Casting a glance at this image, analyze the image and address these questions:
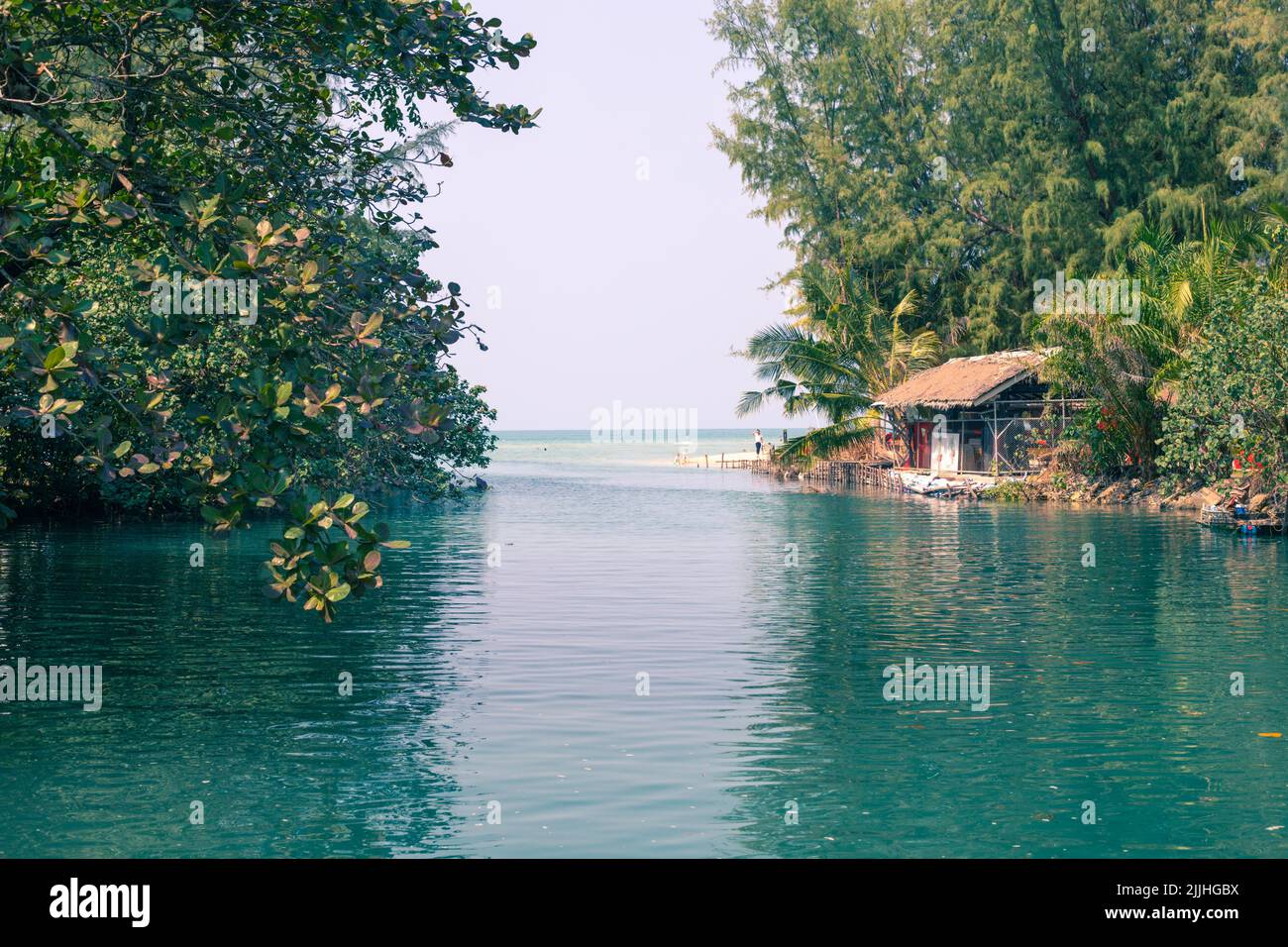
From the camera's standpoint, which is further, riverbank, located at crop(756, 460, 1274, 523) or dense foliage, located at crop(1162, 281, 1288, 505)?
riverbank, located at crop(756, 460, 1274, 523)

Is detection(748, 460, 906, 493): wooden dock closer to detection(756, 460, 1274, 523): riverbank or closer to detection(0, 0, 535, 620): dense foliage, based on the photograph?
detection(756, 460, 1274, 523): riverbank

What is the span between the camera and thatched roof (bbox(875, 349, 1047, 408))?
4881cm

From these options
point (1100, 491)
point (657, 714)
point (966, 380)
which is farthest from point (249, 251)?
point (966, 380)

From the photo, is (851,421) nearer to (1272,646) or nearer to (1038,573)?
(1038,573)

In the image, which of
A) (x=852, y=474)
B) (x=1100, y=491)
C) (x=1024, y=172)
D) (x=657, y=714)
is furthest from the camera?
(x=852, y=474)

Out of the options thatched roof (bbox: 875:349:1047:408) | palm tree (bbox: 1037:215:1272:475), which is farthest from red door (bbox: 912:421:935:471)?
palm tree (bbox: 1037:215:1272:475)

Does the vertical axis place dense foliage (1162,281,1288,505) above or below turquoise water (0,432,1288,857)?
above

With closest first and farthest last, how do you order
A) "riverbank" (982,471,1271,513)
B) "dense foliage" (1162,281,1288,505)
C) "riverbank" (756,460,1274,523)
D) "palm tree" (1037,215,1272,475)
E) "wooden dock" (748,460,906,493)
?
"dense foliage" (1162,281,1288,505) < "riverbank" (756,460,1274,523) < "palm tree" (1037,215,1272,475) < "riverbank" (982,471,1271,513) < "wooden dock" (748,460,906,493)

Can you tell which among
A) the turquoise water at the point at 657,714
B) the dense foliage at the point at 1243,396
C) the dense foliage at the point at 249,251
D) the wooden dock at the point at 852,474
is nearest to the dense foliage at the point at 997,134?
the wooden dock at the point at 852,474

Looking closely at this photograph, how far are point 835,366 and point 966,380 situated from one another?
916 centimetres

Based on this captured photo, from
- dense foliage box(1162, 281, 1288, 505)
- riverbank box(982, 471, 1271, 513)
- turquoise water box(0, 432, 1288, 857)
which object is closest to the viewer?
turquoise water box(0, 432, 1288, 857)

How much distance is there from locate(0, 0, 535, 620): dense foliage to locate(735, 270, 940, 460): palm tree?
1718 inches

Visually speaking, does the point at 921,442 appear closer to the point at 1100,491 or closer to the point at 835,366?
the point at 835,366

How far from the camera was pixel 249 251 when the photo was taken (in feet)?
33.7
